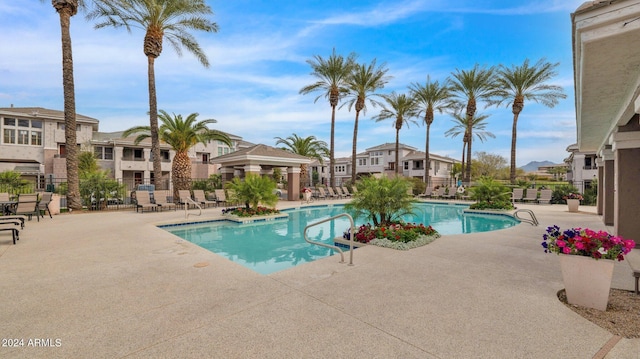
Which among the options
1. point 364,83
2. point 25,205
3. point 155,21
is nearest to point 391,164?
point 364,83

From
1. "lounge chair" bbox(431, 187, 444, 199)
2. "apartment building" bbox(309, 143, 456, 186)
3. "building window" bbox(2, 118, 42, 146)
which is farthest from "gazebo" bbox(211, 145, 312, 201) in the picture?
"apartment building" bbox(309, 143, 456, 186)

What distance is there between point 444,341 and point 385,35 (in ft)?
70.4

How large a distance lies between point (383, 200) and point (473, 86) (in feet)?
82.6

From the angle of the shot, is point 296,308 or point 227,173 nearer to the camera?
point 296,308

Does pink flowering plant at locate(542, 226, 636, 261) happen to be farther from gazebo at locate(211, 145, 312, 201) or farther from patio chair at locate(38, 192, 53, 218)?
gazebo at locate(211, 145, 312, 201)

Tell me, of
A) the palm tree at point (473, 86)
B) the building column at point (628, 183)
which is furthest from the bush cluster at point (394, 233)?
the palm tree at point (473, 86)

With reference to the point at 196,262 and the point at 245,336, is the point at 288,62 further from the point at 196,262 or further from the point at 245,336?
the point at 245,336

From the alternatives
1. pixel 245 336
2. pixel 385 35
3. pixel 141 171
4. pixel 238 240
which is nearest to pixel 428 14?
pixel 385 35

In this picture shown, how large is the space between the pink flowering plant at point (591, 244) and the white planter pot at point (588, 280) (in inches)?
3.1

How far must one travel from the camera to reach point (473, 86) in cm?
2847

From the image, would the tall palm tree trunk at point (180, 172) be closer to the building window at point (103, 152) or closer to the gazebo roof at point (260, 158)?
the gazebo roof at point (260, 158)

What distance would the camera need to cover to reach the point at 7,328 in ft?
11.1

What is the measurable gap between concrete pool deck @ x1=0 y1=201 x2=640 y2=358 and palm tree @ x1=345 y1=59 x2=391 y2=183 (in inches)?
958

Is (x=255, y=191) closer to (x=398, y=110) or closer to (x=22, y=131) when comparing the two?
(x=398, y=110)
